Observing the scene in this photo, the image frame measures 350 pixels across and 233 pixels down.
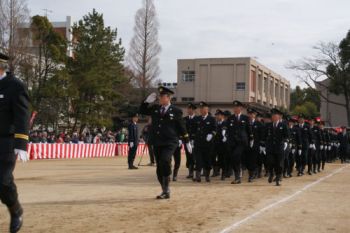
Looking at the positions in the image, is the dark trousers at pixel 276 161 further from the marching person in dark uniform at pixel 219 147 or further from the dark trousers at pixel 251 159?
the marching person in dark uniform at pixel 219 147

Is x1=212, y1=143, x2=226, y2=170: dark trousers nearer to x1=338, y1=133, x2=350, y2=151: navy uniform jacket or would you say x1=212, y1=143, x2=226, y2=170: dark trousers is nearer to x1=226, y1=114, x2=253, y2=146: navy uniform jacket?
x1=226, y1=114, x2=253, y2=146: navy uniform jacket

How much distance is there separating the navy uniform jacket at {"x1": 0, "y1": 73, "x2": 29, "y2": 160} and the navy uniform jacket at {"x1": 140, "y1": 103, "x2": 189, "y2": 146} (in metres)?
4.22

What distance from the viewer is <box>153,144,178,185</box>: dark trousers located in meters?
10.5

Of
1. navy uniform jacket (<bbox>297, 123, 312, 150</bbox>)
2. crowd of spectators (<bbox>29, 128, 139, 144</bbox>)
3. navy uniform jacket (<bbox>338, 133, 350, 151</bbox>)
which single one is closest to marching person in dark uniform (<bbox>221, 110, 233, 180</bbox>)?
navy uniform jacket (<bbox>297, 123, 312, 150</bbox>)

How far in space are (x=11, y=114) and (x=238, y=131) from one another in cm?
876

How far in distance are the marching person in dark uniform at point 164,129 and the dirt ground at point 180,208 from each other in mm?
553

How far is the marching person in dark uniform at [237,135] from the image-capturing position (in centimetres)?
1455

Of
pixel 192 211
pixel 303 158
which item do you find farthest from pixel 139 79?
pixel 192 211

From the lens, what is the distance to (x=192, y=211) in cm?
885

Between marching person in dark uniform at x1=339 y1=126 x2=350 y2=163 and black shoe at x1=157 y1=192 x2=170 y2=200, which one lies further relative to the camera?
marching person in dark uniform at x1=339 y1=126 x2=350 y2=163

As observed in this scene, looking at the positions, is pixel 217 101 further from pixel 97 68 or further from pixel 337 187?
pixel 337 187

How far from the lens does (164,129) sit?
10820mm

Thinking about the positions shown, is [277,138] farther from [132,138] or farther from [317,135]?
[132,138]

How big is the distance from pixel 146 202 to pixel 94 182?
15.0 ft
